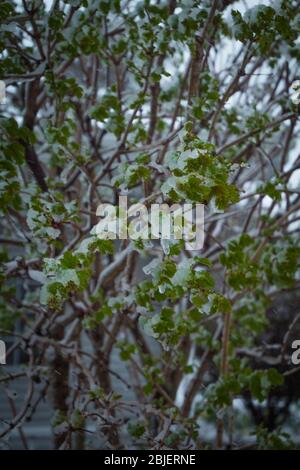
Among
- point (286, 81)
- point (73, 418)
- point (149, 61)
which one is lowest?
point (73, 418)

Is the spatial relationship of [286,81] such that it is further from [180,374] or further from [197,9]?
[180,374]

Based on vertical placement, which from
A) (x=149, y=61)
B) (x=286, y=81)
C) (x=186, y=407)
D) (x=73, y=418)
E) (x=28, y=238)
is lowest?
(x=186, y=407)

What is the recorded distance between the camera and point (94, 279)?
9.24 feet

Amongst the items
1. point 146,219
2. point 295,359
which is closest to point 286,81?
point 295,359

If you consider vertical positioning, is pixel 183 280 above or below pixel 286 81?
below

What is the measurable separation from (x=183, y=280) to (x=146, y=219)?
209 millimetres

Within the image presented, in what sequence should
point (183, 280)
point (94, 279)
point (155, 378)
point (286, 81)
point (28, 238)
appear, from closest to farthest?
point (183, 280) → point (28, 238) → point (155, 378) → point (286, 81) → point (94, 279)

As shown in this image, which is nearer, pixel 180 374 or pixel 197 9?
pixel 197 9

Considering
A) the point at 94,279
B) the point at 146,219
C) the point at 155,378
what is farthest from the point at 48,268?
the point at 94,279
